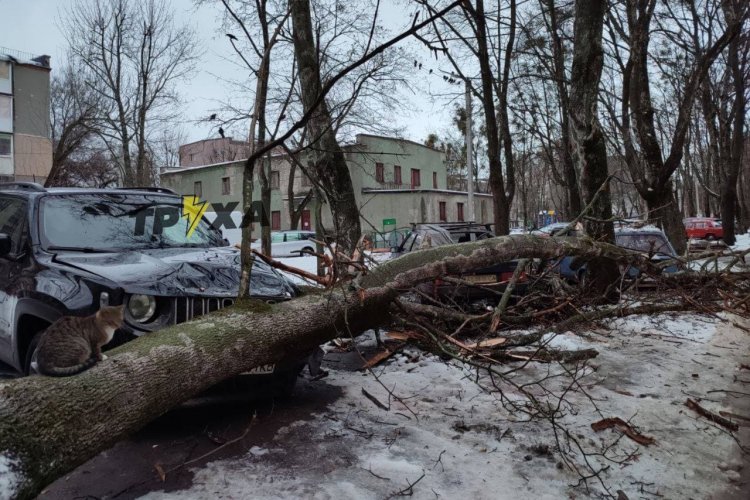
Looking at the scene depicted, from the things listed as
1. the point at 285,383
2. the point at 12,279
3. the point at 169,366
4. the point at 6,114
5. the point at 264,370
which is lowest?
the point at 285,383

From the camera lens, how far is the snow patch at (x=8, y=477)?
5.50 feet

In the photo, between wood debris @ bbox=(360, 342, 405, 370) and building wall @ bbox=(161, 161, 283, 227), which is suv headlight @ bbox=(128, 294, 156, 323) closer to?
wood debris @ bbox=(360, 342, 405, 370)

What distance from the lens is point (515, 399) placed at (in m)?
4.19

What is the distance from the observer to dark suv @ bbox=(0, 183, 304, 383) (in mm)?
3127

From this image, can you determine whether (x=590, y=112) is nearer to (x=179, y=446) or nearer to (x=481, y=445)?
(x=481, y=445)

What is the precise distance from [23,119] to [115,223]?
40265mm

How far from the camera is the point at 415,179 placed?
39281 mm

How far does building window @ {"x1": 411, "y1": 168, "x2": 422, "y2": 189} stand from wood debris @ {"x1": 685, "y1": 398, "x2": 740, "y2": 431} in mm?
35462

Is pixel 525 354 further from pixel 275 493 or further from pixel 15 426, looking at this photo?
pixel 15 426

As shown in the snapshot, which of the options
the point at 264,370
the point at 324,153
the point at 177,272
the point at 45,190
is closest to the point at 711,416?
the point at 264,370

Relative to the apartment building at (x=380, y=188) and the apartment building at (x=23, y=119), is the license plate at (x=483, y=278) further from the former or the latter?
the apartment building at (x=23, y=119)

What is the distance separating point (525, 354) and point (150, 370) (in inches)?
134

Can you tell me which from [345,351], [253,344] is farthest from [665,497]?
[345,351]

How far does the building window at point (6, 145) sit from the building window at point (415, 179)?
2931 cm
